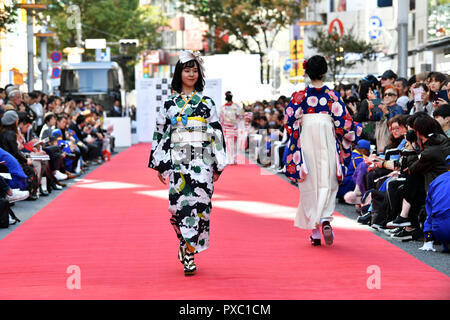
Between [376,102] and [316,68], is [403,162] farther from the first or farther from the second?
[376,102]

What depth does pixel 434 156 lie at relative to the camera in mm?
9133

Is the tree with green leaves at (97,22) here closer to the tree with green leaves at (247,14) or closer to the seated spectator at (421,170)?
the tree with green leaves at (247,14)

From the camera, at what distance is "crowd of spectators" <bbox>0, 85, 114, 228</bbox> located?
12.2 meters

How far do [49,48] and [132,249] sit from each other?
44702 millimetres

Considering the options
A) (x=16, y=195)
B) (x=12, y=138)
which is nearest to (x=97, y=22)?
(x=12, y=138)

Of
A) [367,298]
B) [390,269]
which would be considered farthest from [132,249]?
[367,298]

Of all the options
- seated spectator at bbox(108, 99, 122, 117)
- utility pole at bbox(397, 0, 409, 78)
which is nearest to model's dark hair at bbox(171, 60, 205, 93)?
utility pole at bbox(397, 0, 409, 78)

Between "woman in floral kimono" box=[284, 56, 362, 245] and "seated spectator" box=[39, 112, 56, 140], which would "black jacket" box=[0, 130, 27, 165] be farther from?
"woman in floral kimono" box=[284, 56, 362, 245]

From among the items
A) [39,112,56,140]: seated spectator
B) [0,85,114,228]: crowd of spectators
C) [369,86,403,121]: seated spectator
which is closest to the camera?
[0,85,114,228]: crowd of spectators

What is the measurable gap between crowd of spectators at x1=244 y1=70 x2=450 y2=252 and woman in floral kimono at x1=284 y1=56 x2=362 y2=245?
2.87 ft

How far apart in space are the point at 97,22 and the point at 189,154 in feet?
147

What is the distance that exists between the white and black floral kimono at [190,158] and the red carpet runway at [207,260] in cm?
43

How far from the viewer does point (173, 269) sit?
7633 millimetres
